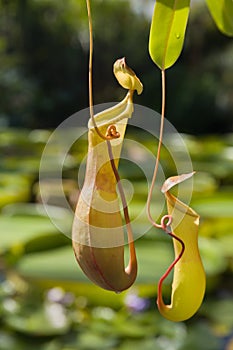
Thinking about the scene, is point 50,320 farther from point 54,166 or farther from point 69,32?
point 69,32

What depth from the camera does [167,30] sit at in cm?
25

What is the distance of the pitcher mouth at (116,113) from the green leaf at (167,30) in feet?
0.07

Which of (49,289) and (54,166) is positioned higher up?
(49,289)

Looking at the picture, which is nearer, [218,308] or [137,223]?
[218,308]

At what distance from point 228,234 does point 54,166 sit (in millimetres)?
969

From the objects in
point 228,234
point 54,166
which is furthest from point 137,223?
point 54,166

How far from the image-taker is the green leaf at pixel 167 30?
0.24 m

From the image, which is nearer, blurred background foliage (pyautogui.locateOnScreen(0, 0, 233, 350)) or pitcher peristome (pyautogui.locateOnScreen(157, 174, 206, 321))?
pitcher peristome (pyautogui.locateOnScreen(157, 174, 206, 321))

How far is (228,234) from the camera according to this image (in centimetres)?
190

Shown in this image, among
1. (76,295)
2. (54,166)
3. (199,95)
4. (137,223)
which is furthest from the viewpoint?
(199,95)

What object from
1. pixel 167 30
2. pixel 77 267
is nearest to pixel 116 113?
pixel 167 30

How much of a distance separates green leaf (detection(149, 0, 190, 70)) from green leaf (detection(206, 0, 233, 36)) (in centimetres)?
1

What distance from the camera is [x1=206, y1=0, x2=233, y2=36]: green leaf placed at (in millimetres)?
253

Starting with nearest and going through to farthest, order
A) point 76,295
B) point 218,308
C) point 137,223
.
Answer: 1. point 76,295
2. point 218,308
3. point 137,223
